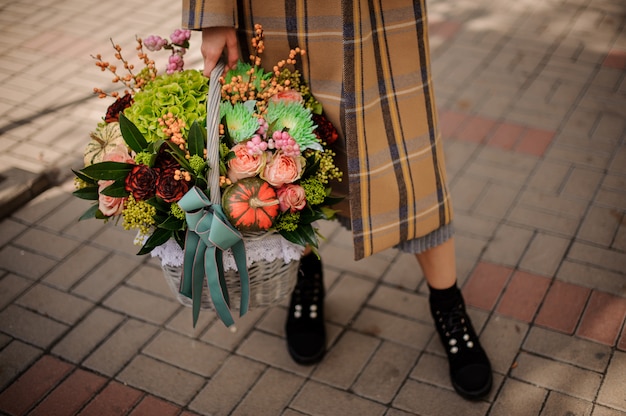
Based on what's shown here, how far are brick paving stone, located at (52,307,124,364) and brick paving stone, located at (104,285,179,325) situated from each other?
0.05m

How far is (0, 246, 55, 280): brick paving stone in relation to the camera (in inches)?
114

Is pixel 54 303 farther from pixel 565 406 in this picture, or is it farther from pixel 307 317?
pixel 565 406

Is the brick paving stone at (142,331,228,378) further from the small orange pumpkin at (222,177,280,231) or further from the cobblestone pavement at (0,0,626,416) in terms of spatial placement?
the small orange pumpkin at (222,177,280,231)

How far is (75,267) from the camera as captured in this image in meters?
2.93

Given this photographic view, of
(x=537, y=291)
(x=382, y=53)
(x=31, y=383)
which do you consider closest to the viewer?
(x=382, y=53)

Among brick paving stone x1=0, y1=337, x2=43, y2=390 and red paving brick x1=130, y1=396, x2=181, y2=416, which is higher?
brick paving stone x1=0, y1=337, x2=43, y2=390

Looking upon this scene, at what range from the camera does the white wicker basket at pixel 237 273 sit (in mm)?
1689

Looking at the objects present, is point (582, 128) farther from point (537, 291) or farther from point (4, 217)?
point (4, 217)

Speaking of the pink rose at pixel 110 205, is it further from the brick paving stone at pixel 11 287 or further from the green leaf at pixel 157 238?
the brick paving stone at pixel 11 287

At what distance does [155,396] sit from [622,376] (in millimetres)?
1680

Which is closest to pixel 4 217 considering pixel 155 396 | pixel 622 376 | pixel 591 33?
pixel 155 396

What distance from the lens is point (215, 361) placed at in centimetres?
247

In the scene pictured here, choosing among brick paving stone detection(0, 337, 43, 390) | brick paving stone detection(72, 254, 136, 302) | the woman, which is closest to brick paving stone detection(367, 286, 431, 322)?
the woman

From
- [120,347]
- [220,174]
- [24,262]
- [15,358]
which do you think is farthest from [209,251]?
[24,262]
